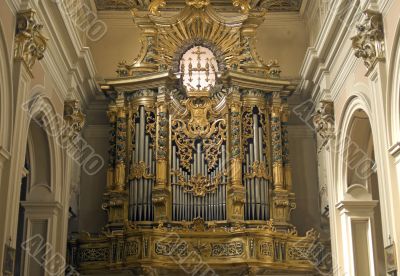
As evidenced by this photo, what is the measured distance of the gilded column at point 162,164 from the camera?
1277cm

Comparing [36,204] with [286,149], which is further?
[286,149]

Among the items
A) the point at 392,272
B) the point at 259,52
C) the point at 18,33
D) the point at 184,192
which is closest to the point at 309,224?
the point at 184,192

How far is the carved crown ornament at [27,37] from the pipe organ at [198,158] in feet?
12.4

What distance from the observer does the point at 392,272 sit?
356 inches

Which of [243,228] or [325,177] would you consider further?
[325,177]

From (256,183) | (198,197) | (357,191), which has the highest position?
(256,183)

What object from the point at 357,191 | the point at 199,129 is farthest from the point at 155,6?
the point at 357,191

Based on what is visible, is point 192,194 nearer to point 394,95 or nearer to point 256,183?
point 256,183

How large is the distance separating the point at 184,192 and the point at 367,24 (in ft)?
16.1

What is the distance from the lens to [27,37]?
945 cm

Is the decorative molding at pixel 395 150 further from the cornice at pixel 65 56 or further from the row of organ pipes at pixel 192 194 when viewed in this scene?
the cornice at pixel 65 56

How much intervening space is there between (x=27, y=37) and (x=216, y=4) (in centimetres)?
672

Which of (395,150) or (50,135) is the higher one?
(50,135)

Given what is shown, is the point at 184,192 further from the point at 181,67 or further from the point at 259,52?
the point at 259,52
